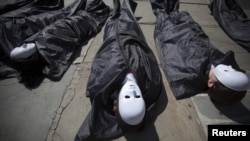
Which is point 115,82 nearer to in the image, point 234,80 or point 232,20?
point 234,80

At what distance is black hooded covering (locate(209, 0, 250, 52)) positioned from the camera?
8.75ft

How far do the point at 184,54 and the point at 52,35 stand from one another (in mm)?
1430

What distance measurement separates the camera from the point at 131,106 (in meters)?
1.45

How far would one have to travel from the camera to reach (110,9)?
327 cm

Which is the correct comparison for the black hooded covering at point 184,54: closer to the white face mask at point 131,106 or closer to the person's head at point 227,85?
the person's head at point 227,85

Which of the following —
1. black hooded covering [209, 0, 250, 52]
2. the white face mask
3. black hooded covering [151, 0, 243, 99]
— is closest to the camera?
the white face mask

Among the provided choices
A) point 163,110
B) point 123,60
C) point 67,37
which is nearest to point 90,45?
point 67,37

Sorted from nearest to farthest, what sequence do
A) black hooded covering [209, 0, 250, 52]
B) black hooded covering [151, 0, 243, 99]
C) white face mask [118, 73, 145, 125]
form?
white face mask [118, 73, 145, 125], black hooded covering [151, 0, 243, 99], black hooded covering [209, 0, 250, 52]

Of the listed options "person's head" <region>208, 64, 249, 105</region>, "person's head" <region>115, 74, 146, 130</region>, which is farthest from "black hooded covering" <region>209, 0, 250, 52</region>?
"person's head" <region>115, 74, 146, 130</region>

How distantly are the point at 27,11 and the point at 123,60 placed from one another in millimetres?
1712

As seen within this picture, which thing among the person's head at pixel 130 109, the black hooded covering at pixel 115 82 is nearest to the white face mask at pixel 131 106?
the person's head at pixel 130 109

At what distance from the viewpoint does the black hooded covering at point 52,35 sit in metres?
2.14

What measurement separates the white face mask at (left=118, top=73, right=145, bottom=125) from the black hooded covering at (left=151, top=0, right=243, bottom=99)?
0.60 m

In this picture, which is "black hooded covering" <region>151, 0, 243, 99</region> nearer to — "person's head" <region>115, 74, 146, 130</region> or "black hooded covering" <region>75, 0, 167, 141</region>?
"black hooded covering" <region>75, 0, 167, 141</region>
